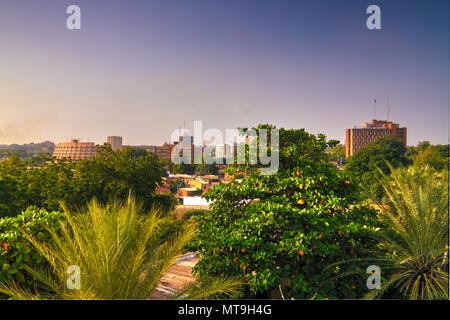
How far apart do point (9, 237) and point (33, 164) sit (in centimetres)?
856

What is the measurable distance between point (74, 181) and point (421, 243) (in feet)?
31.9

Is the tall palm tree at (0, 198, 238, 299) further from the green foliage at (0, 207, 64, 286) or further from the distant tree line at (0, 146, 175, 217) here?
the distant tree line at (0, 146, 175, 217)

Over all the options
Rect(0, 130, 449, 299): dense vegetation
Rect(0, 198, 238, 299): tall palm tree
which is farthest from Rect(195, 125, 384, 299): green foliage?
Rect(0, 198, 238, 299): tall palm tree

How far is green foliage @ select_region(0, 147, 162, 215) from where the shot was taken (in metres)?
8.70

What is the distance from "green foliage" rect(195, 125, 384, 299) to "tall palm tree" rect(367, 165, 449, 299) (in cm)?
35

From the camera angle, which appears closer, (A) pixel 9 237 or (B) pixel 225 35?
(A) pixel 9 237

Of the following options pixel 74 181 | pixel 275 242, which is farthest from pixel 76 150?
pixel 275 242

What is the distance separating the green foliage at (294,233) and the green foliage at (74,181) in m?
5.60

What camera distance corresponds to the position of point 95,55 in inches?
248

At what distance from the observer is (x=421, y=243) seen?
9.37ft

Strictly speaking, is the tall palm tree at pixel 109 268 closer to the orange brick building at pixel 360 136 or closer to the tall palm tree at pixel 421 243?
the tall palm tree at pixel 421 243
